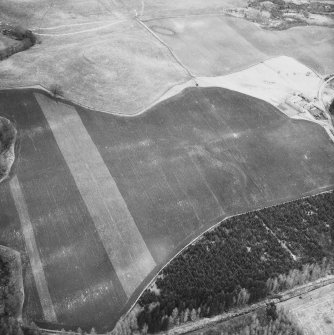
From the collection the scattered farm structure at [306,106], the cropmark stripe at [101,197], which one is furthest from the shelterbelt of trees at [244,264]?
the scattered farm structure at [306,106]

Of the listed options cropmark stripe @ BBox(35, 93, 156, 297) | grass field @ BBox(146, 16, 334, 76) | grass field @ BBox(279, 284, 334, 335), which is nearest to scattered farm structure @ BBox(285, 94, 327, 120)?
grass field @ BBox(146, 16, 334, 76)

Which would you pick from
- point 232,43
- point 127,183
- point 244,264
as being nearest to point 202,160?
point 127,183

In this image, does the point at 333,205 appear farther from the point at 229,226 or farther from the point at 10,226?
the point at 10,226

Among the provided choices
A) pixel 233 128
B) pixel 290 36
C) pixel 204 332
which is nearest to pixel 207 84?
pixel 233 128

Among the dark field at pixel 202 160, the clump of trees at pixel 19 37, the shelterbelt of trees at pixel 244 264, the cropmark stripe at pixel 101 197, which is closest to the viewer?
the shelterbelt of trees at pixel 244 264

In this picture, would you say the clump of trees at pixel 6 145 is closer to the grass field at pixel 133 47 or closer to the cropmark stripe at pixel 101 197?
the cropmark stripe at pixel 101 197
